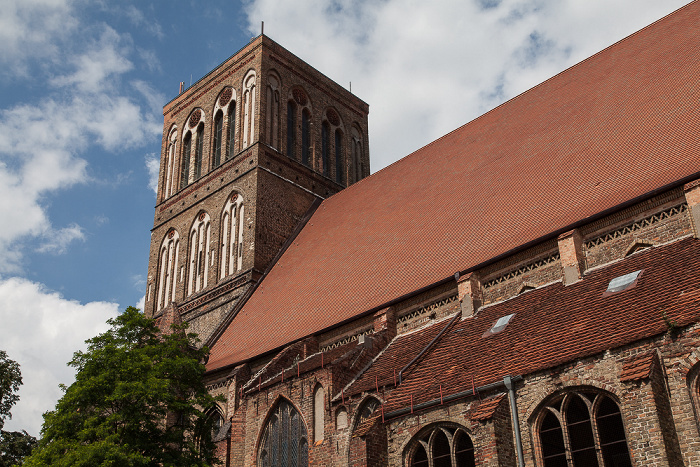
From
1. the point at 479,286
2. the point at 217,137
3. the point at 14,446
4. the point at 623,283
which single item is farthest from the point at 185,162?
the point at 623,283

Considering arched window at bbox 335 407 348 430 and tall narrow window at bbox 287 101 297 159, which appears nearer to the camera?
arched window at bbox 335 407 348 430

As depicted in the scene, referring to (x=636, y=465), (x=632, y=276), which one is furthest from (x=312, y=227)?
(x=636, y=465)

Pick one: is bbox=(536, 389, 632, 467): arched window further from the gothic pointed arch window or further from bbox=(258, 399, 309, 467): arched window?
the gothic pointed arch window

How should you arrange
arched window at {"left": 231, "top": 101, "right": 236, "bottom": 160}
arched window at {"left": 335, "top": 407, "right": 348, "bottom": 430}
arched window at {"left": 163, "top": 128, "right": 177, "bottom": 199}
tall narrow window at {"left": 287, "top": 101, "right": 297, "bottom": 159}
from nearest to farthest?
arched window at {"left": 335, "top": 407, "right": 348, "bottom": 430} < arched window at {"left": 231, "top": 101, "right": 236, "bottom": 160} < tall narrow window at {"left": 287, "top": 101, "right": 297, "bottom": 159} < arched window at {"left": 163, "top": 128, "right": 177, "bottom": 199}

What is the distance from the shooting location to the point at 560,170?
49.0 feet

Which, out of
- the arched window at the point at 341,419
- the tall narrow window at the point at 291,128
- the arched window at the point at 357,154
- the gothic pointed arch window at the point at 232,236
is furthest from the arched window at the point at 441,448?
the arched window at the point at 357,154

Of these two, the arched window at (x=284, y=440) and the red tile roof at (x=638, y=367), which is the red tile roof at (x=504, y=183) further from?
the red tile roof at (x=638, y=367)

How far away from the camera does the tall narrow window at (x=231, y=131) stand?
25.4m

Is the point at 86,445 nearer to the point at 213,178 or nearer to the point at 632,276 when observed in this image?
Answer: the point at 632,276

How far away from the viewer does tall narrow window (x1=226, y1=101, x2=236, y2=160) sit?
83.4ft

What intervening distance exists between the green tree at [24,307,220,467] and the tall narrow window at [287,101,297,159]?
12185mm

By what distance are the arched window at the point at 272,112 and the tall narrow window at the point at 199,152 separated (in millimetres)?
3117

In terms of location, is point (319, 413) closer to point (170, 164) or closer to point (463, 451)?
point (463, 451)

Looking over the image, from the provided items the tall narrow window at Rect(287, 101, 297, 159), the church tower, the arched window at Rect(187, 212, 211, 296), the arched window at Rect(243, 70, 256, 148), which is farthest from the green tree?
the tall narrow window at Rect(287, 101, 297, 159)
